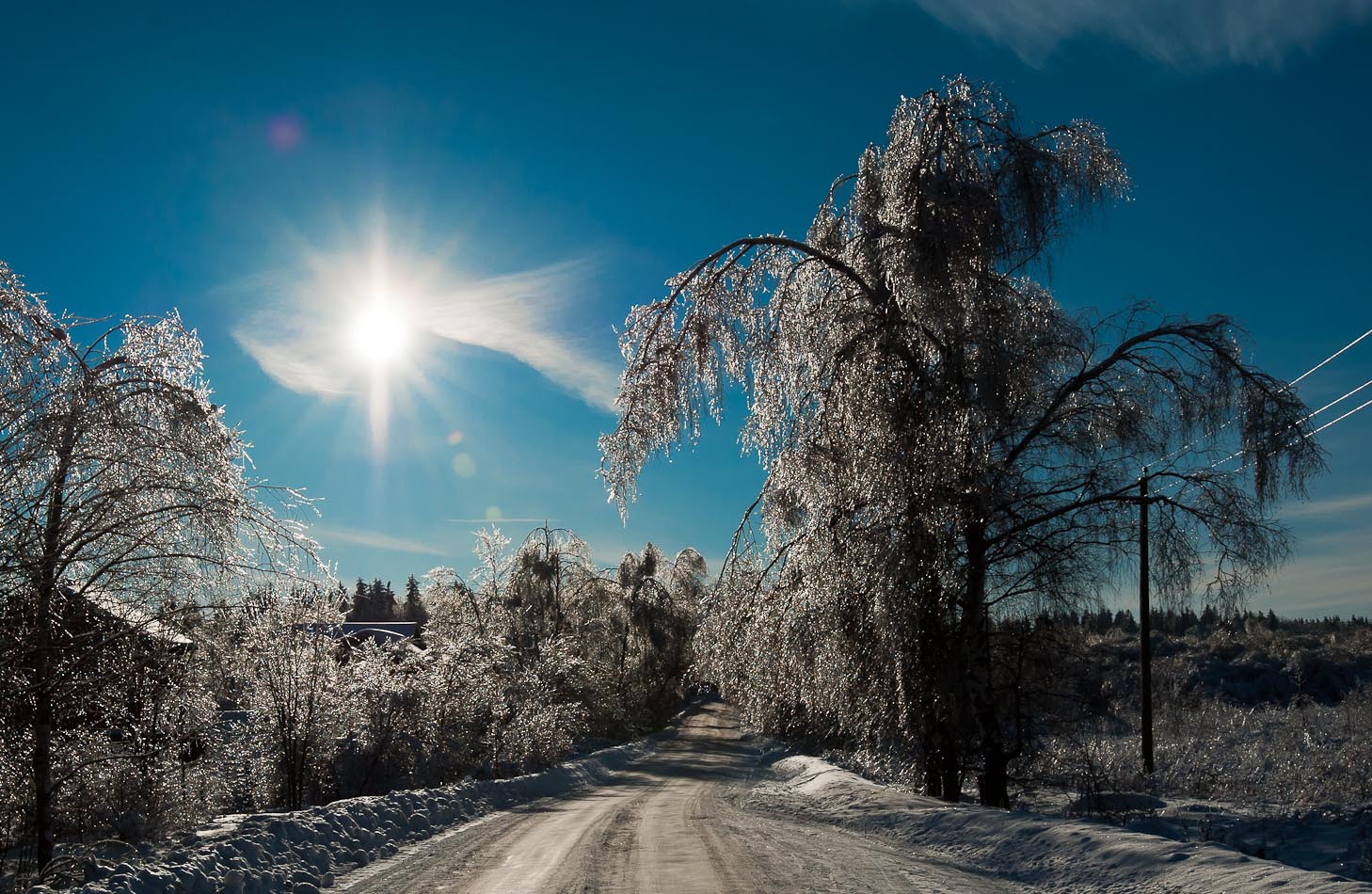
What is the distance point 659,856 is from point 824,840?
218cm

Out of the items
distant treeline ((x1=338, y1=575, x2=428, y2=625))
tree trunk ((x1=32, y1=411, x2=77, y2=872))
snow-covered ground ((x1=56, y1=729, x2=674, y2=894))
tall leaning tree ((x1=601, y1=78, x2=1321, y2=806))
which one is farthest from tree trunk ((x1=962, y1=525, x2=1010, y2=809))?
distant treeline ((x1=338, y1=575, x2=428, y2=625))

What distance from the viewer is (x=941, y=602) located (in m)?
11.5

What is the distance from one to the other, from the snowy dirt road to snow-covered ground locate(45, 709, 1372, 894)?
91 mm

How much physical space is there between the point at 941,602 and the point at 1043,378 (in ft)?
12.3

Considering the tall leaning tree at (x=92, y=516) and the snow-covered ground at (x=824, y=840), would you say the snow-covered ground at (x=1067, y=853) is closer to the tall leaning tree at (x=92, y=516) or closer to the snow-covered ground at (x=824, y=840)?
the snow-covered ground at (x=824, y=840)

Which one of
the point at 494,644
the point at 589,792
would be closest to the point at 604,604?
the point at 494,644

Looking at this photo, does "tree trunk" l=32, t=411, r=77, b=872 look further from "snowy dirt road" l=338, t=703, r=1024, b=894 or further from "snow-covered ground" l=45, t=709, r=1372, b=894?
"snowy dirt road" l=338, t=703, r=1024, b=894

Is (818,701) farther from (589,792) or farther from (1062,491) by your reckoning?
(589,792)

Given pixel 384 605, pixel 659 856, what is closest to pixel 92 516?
pixel 659 856

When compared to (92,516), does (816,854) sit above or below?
below

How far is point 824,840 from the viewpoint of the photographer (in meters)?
10.2

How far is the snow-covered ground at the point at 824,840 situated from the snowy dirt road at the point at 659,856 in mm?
91

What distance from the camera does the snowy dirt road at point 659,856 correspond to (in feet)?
25.3

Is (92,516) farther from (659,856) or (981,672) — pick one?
(981,672)
